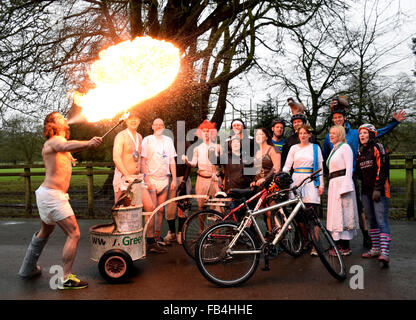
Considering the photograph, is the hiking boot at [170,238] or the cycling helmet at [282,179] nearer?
the cycling helmet at [282,179]

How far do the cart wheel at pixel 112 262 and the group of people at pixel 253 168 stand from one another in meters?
0.31

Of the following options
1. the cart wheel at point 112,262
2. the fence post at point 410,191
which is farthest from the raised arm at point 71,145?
the fence post at point 410,191

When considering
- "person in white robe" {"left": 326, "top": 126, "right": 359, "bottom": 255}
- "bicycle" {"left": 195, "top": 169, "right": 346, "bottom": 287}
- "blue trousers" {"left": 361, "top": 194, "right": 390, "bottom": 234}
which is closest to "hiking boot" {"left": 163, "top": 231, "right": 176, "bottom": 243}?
"bicycle" {"left": 195, "top": 169, "right": 346, "bottom": 287}

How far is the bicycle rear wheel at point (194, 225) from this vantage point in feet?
17.4

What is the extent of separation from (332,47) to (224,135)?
566 cm

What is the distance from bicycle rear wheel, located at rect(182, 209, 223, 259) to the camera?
530cm

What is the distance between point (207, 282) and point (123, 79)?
3.22 meters

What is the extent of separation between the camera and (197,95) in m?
10.7

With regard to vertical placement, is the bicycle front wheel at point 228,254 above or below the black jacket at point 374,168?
below

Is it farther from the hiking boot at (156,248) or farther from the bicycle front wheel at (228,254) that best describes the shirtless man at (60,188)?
the hiking boot at (156,248)
